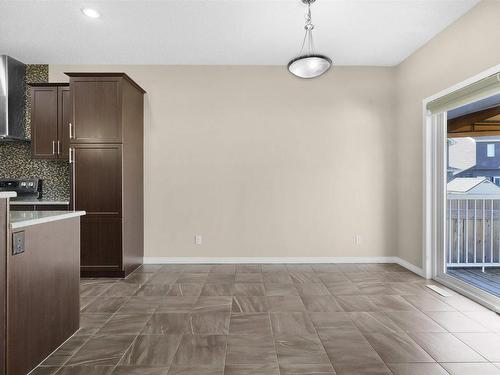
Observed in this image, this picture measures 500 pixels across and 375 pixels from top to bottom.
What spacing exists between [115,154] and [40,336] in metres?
2.29

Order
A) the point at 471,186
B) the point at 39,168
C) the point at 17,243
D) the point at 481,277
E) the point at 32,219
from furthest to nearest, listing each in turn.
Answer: the point at 39,168 → the point at 471,186 → the point at 481,277 → the point at 32,219 → the point at 17,243

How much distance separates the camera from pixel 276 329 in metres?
2.43

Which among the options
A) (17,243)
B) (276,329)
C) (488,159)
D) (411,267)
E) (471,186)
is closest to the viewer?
(17,243)

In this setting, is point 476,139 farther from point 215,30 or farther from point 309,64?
point 215,30

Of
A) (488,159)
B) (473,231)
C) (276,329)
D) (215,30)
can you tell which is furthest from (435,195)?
(215,30)

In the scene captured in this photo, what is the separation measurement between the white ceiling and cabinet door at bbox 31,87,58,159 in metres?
0.56

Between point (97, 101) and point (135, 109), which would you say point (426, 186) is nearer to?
point (135, 109)

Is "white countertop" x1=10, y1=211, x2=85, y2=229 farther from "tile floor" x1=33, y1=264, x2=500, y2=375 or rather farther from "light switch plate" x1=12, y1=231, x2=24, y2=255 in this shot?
"tile floor" x1=33, y1=264, x2=500, y2=375

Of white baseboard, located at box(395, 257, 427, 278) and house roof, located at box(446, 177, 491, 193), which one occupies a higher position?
house roof, located at box(446, 177, 491, 193)

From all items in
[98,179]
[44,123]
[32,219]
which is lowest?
[32,219]

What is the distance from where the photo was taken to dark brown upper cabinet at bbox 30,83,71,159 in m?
4.09

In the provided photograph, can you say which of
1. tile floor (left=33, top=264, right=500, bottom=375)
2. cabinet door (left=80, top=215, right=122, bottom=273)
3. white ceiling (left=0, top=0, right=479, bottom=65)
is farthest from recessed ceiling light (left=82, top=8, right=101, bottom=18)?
tile floor (left=33, top=264, right=500, bottom=375)

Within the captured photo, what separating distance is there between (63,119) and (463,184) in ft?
17.2

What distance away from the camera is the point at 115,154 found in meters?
3.75
